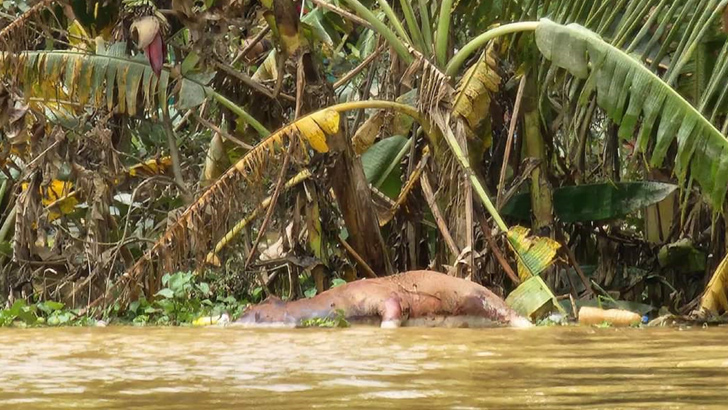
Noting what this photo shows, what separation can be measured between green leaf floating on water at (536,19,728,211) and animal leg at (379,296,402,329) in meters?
1.60

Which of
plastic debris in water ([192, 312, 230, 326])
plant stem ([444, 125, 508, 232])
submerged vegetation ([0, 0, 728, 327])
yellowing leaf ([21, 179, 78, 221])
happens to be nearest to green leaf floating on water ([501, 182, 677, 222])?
submerged vegetation ([0, 0, 728, 327])

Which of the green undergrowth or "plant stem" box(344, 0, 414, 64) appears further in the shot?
"plant stem" box(344, 0, 414, 64)

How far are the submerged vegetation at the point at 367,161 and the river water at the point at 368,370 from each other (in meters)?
1.52

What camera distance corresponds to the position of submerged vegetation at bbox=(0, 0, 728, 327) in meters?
7.13

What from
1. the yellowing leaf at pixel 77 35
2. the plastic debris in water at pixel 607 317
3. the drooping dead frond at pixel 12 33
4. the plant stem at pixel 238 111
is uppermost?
the yellowing leaf at pixel 77 35

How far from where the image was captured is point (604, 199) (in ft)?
27.6

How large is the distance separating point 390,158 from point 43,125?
2522 millimetres

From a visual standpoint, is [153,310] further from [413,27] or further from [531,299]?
[413,27]

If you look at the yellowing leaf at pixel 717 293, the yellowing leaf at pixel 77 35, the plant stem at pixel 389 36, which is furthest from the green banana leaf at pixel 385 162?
the yellowing leaf at pixel 717 293

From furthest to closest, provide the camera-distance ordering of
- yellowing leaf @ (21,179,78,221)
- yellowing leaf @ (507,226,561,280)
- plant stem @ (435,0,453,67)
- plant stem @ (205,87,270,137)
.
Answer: yellowing leaf @ (21,179,78,221)
plant stem @ (205,87,270,137)
plant stem @ (435,0,453,67)
yellowing leaf @ (507,226,561,280)

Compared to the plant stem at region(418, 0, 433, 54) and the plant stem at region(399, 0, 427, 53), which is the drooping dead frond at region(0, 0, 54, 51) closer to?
the plant stem at region(399, 0, 427, 53)

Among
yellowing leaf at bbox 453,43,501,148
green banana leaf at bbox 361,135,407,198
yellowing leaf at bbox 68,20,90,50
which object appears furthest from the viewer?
yellowing leaf at bbox 68,20,90,50

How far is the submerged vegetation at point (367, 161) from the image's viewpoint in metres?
7.13

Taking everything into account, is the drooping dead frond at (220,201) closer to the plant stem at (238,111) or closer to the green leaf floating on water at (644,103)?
the plant stem at (238,111)
